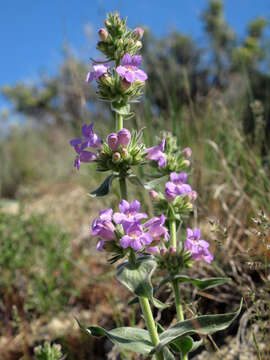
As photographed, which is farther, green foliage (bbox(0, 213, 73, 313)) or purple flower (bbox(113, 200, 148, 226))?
green foliage (bbox(0, 213, 73, 313))

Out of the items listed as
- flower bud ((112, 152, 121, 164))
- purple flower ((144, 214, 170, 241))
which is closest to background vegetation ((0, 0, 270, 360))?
purple flower ((144, 214, 170, 241))

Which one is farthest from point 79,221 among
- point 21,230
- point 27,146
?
point 27,146

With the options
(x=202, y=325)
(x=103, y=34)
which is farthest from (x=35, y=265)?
(x=103, y=34)

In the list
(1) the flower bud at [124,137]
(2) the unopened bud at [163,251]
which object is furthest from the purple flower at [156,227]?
(1) the flower bud at [124,137]

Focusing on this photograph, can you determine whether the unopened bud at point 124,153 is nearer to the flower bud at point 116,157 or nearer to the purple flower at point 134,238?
the flower bud at point 116,157

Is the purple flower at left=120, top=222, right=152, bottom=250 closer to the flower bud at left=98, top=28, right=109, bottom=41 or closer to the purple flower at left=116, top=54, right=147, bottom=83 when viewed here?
the purple flower at left=116, top=54, right=147, bottom=83

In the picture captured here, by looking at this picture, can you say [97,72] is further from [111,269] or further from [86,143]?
[111,269]
